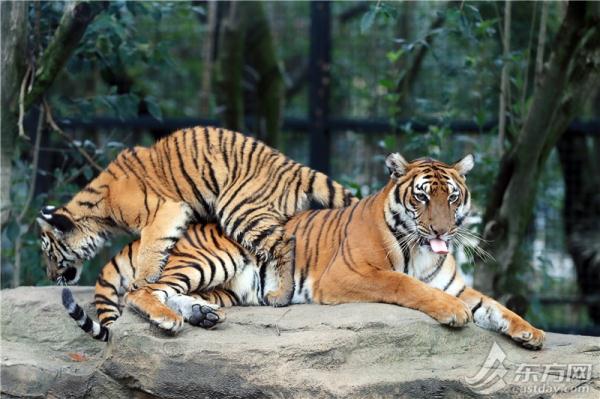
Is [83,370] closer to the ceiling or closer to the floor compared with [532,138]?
closer to the floor

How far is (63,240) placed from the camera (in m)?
4.99

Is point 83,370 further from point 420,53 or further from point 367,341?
point 420,53

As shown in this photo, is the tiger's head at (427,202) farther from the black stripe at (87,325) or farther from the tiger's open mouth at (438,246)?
the black stripe at (87,325)

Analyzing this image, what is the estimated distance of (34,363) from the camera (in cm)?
441

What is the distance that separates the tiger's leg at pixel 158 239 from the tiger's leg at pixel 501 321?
1394 millimetres

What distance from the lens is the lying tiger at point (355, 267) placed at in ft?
14.0

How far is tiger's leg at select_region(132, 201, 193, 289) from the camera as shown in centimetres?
459

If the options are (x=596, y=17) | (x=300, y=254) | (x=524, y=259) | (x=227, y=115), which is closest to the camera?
(x=300, y=254)

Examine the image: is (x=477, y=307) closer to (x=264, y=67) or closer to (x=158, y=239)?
(x=158, y=239)

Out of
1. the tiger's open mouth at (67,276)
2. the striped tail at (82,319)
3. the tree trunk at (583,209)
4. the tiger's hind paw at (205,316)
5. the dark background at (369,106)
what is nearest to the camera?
the tiger's hind paw at (205,316)

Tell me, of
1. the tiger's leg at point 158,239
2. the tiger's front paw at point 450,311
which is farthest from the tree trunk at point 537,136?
the tiger's leg at point 158,239

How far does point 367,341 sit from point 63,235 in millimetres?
1795

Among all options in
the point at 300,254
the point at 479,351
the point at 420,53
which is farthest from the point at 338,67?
the point at 479,351

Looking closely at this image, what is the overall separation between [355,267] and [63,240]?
5.08 feet
